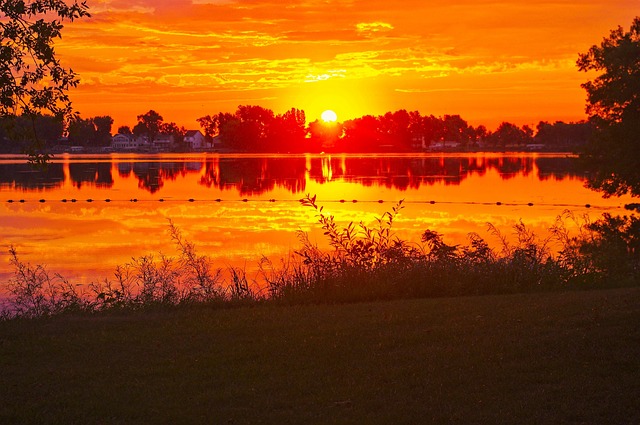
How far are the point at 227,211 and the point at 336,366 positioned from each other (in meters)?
25.6

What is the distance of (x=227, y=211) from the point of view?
110 feet

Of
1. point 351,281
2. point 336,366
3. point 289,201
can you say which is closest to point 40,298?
point 351,281

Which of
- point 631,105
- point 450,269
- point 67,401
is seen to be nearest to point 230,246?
point 450,269

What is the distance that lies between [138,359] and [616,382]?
5.31m

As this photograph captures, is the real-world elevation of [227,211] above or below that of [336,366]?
below

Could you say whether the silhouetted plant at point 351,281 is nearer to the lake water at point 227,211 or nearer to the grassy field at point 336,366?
the grassy field at point 336,366

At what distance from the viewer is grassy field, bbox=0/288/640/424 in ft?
23.2

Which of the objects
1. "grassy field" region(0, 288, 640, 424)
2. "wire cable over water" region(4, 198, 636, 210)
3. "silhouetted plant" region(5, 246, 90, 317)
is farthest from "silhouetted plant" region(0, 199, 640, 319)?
"wire cable over water" region(4, 198, 636, 210)

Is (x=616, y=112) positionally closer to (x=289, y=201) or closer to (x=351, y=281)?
(x=289, y=201)

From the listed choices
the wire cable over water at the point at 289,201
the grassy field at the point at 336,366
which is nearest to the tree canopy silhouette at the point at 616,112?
the wire cable over water at the point at 289,201

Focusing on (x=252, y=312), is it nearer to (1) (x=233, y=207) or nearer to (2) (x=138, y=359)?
(2) (x=138, y=359)

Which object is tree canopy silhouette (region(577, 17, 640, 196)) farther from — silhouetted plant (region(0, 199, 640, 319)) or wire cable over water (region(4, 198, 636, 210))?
silhouetted plant (region(0, 199, 640, 319))

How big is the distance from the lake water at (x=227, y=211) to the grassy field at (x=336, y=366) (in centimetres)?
815

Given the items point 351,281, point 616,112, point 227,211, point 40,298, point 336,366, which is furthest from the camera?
point 616,112
